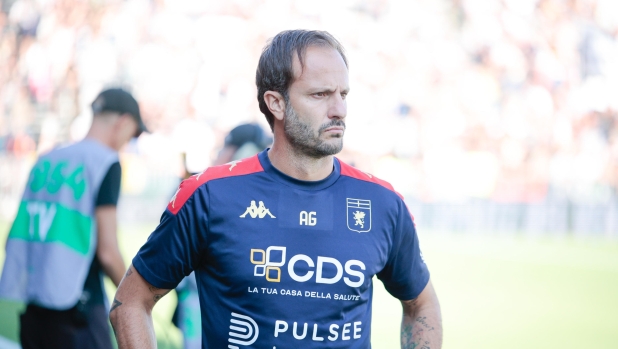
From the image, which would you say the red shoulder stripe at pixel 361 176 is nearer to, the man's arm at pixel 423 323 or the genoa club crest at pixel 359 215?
the genoa club crest at pixel 359 215

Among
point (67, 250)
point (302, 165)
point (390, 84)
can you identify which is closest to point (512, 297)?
point (67, 250)

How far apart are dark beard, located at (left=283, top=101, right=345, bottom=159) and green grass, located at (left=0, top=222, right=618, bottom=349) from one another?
3497 millimetres

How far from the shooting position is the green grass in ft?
27.5

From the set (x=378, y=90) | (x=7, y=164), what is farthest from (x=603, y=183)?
(x=7, y=164)

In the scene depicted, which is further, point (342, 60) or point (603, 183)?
point (603, 183)

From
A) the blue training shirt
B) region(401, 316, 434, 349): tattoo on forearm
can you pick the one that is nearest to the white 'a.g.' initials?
the blue training shirt

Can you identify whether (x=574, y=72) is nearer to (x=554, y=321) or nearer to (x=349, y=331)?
(x=554, y=321)

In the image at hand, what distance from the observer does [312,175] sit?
8.54 ft

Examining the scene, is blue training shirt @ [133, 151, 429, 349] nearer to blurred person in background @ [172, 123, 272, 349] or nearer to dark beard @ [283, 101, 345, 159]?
dark beard @ [283, 101, 345, 159]

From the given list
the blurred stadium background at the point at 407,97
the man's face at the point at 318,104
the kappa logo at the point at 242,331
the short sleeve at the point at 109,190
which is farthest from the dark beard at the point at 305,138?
the blurred stadium background at the point at 407,97

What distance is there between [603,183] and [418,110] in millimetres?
5660

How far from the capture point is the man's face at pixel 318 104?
252 cm

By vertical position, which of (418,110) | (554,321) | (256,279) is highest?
(418,110)

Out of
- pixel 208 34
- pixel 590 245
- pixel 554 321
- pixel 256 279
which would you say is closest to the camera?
pixel 256 279
